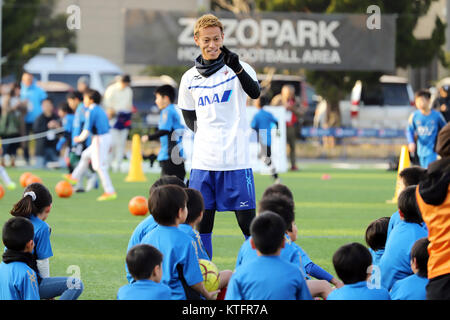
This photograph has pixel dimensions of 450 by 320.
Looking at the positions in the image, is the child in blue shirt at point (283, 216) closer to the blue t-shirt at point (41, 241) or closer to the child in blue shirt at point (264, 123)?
the blue t-shirt at point (41, 241)

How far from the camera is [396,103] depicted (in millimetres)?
31234

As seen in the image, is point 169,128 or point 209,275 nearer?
point 209,275

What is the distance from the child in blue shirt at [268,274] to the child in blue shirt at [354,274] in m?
0.28

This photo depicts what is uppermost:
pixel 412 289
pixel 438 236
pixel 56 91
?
pixel 56 91

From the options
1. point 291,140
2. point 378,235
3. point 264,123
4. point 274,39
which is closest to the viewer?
point 378,235

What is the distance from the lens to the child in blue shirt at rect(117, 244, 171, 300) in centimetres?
530

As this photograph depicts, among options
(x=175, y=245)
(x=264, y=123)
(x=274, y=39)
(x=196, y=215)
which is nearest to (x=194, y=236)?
(x=196, y=215)

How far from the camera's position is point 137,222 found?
12.0 m

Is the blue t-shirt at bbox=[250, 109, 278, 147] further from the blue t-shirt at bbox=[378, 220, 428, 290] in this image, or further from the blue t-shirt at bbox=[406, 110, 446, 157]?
the blue t-shirt at bbox=[378, 220, 428, 290]

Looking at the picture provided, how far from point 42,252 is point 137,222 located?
5.46 metres

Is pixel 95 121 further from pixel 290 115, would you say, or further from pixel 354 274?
pixel 354 274

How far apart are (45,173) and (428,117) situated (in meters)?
9.82

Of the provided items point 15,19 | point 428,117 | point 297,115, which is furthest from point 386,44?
point 15,19

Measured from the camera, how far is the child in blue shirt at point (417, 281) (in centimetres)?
572
